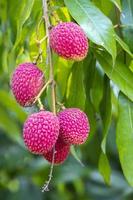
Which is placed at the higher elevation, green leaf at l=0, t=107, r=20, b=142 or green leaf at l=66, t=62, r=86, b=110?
green leaf at l=66, t=62, r=86, b=110

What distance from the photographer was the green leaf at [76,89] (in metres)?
1.32

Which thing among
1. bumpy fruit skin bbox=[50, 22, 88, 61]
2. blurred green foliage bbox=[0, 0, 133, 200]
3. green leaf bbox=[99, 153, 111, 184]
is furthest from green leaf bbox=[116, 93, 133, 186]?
bumpy fruit skin bbox=[50, 22, 88, 61]

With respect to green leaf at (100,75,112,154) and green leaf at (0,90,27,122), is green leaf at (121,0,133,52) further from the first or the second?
green leaf at (0,90,27,122)

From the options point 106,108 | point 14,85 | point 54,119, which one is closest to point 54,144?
point 54,119

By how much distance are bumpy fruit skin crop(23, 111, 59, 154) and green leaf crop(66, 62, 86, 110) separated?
20 centimetres

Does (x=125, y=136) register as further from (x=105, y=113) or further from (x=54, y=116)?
(x=54, y=116)

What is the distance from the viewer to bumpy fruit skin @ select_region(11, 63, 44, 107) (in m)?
1.16

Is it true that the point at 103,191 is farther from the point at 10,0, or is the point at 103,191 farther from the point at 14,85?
the point at 14,85

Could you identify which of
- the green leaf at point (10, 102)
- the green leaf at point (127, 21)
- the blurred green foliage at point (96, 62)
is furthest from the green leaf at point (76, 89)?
the green leaf at point (10, 102)

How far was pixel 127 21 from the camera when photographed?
4.53 ft

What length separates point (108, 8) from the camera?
1.40 meters

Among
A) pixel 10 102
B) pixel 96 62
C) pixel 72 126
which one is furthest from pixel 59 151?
pixel 10 102

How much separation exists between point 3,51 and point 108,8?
74cm

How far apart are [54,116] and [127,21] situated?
381 mm
